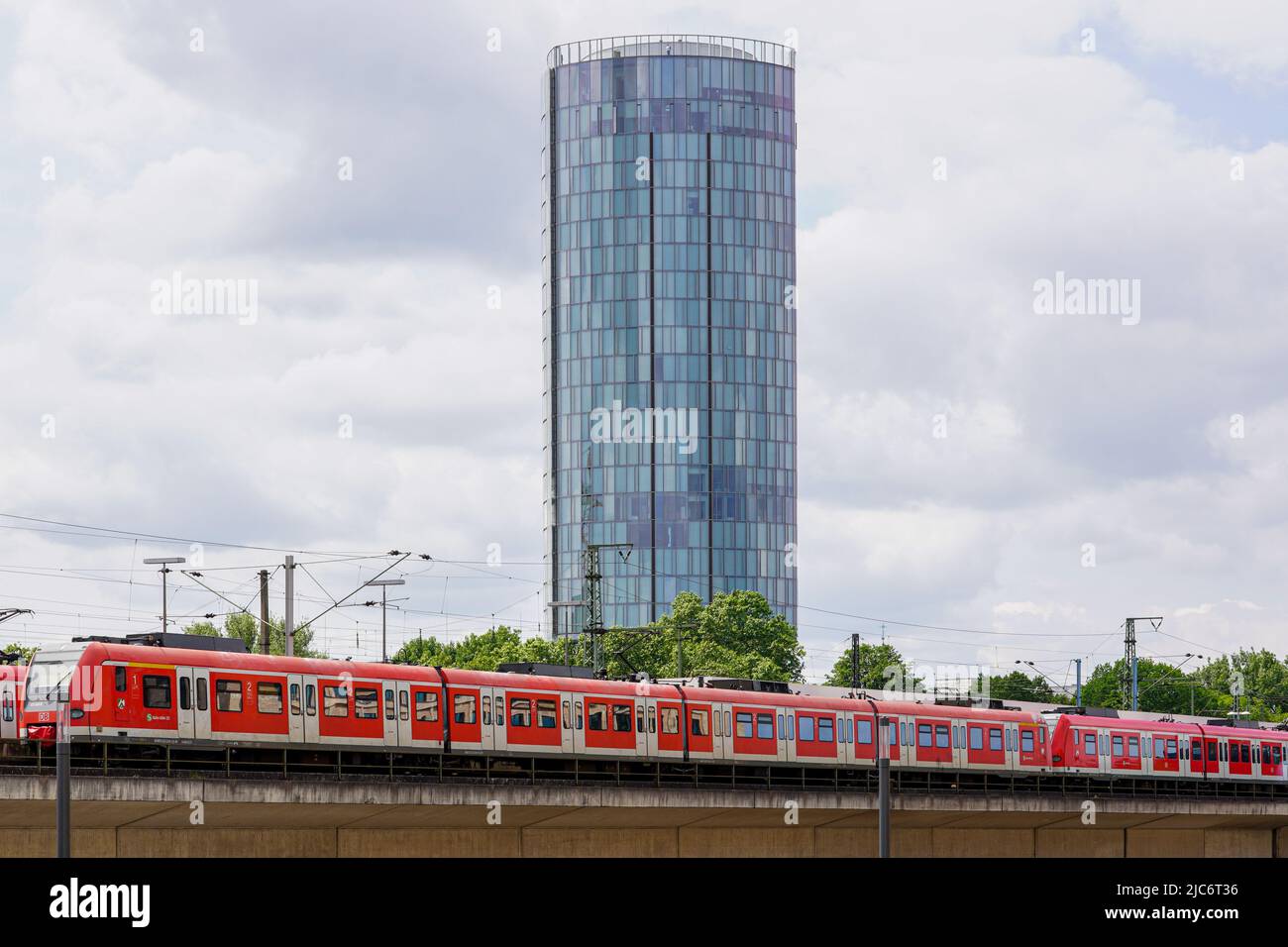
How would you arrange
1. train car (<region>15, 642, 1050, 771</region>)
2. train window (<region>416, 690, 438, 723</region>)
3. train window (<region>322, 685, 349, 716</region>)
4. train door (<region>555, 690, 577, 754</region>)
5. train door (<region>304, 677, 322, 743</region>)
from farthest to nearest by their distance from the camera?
train door (<region>555, 690, 577, 754</region>), train window (<region>416, 690, 438, 723</region>), train window (<region>322, 685, 349, 716</region>), train door (<region>304, 677, 322, 743</region>), train car (<region>15, 642, 1050, 771</region>)

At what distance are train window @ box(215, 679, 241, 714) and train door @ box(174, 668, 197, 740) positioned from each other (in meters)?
0.74

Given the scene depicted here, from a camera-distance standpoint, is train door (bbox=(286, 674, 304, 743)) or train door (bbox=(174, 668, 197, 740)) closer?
train door (bbox=(174, 668, 197, 740))

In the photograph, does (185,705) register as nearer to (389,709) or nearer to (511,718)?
(389,709)

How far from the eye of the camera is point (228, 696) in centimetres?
4259

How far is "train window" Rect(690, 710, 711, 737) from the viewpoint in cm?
5497

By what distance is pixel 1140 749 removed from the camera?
75125 millimetres

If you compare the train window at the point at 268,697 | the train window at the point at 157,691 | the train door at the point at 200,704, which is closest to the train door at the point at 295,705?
the train window at the point at 268,697

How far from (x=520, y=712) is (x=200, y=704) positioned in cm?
1069

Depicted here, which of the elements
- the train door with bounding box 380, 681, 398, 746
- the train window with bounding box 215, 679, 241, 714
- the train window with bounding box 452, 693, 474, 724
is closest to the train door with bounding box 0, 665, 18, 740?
the train window with bounding box 215, 679, 241, 714

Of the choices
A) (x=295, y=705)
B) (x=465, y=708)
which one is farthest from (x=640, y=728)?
(x=295, y=705)

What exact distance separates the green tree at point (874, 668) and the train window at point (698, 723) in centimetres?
9335

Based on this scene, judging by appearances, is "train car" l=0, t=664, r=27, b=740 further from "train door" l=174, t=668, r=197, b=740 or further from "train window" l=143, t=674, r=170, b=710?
"train door" l=174, t=668, r=197, b=740
